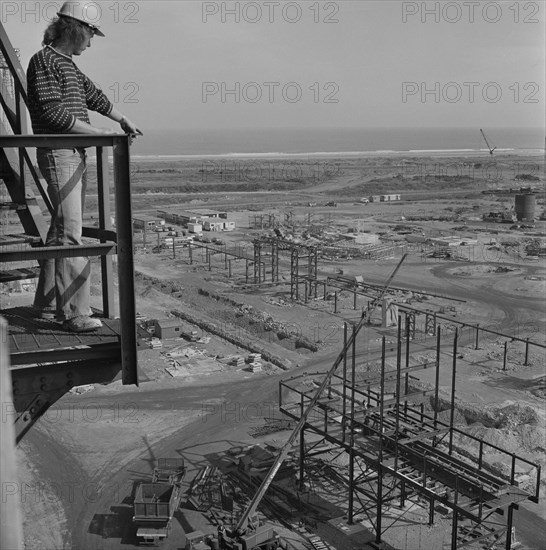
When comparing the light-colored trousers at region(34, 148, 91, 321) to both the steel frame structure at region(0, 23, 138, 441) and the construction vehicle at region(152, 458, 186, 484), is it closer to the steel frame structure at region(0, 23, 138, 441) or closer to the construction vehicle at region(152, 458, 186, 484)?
the steel frame structure at region(0, 23, 138, 441)

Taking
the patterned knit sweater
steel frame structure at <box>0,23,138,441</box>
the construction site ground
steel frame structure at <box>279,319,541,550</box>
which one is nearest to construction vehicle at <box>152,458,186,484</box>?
the construction site ground

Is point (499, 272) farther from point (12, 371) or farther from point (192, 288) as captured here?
point (12, 371)

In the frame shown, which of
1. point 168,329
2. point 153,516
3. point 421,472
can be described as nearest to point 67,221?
point 153,516

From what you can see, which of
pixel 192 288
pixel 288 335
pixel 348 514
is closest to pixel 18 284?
pixel 192 288

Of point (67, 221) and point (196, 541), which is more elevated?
point (67, 221)

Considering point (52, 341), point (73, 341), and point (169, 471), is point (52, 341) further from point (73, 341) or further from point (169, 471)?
point (169, 471)
